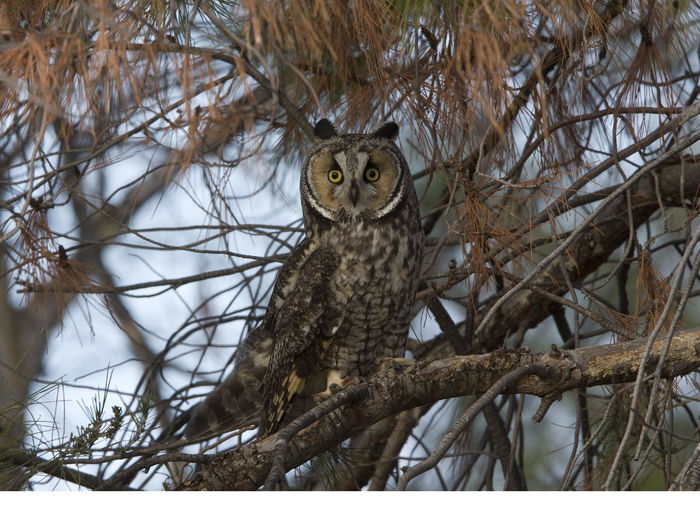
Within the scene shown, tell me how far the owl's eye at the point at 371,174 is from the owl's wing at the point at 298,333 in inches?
8.0

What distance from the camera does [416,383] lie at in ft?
5.16

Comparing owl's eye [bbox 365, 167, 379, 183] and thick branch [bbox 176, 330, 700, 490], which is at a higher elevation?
owl's eye [bbox 365, 167, 379, 183]

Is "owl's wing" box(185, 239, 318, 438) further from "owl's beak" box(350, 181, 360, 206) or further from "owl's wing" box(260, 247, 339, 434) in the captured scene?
"owl's beak" box(350, 181, 360, 206)

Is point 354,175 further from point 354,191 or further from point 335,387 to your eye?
point 335,387

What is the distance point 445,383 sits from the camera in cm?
155

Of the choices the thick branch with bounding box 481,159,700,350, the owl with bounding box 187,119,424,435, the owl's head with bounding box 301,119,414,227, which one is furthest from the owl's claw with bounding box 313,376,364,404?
the thick branch with bounding box 481,159,700,350

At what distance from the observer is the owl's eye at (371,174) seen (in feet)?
5.89

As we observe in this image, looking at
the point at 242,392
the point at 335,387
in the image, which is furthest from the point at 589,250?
the point at 242,392

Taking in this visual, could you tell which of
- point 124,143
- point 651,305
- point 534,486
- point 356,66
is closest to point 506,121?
point 356,66

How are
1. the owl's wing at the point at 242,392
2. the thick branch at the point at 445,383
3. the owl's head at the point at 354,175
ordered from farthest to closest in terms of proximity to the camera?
the owl's wing at the point at 242,392, the owl's head at the point at 354,175, the thick branch at the point at 445,383

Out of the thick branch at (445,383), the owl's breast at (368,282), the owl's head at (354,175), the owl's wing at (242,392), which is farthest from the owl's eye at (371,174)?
the thick branch at (445,383)

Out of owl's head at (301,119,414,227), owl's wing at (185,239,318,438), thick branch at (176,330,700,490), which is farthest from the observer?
owl's wing at (185,239,318,438)

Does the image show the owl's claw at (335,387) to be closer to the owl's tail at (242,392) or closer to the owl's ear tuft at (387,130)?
the owl's tail at (242,392)

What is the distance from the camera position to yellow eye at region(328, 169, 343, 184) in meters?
1.79
